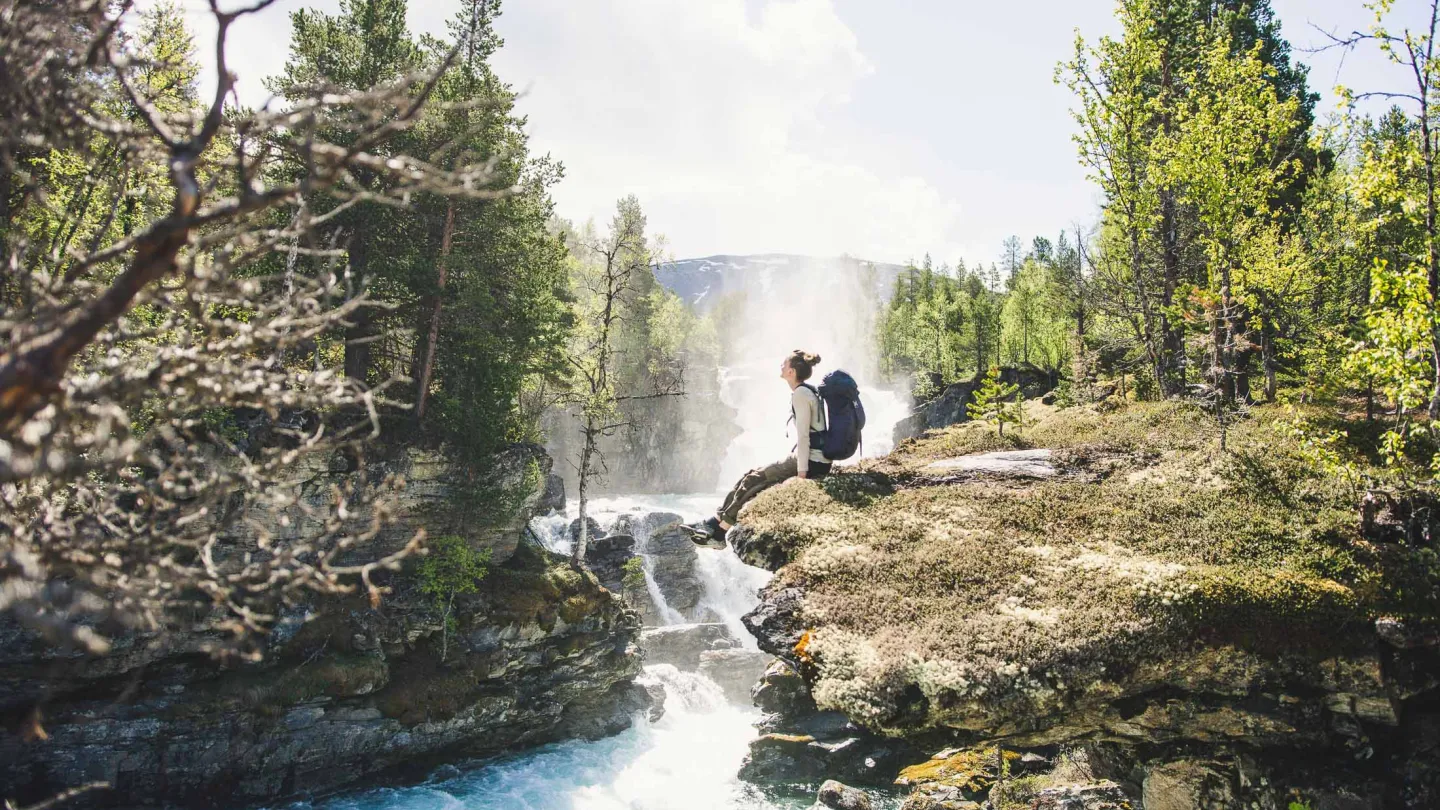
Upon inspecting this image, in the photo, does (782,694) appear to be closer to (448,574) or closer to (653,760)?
(653,760)

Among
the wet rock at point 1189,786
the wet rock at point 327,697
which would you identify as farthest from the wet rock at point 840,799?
the wet rock at point 327,697

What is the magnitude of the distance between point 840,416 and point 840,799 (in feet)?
25.8

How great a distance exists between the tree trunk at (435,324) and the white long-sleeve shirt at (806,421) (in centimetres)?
1431

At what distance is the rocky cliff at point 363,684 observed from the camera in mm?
17312

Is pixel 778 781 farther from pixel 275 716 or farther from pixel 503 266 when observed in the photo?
pixel 503 266

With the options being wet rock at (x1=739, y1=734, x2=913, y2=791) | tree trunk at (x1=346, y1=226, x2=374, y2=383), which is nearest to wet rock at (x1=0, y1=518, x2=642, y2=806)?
tree trunk at (x1=346, y1=226, x2=374, y2=383)

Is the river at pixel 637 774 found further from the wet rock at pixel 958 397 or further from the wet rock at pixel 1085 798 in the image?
the wet rock at pixel 958 397

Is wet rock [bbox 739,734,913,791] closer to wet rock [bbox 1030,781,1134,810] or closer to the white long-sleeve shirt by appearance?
wet rock [bbox 1030,781,1134,810]

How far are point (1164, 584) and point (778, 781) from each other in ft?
46.2

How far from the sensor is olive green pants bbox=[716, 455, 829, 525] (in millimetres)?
11539

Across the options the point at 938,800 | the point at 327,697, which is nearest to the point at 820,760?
the point at 938,800

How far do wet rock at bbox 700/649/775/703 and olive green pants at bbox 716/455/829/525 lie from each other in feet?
62.4

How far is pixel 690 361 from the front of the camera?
7550cm

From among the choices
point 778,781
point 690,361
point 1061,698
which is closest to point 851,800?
point 778,781
